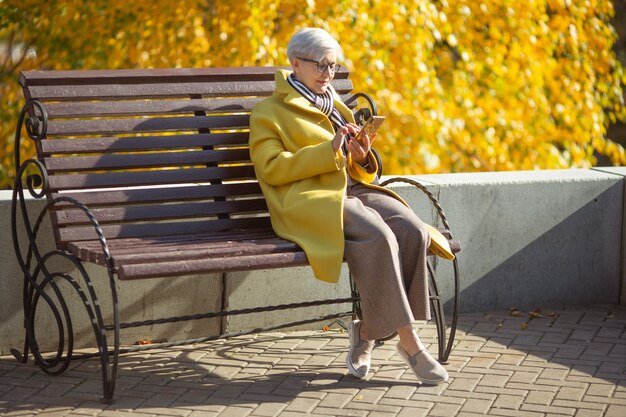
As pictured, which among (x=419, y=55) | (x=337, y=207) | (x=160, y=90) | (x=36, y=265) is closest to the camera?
(x=337, y=207)

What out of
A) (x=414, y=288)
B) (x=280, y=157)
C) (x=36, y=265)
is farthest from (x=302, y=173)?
(x=36, y=265)

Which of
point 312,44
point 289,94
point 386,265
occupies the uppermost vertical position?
point 312,44

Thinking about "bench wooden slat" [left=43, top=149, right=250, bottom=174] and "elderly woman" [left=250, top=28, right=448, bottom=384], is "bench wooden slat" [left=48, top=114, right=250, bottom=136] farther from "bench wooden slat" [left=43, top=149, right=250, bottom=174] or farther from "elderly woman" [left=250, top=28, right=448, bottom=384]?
"elderly woman" [left=250, top=28, right=448, bottom=384]

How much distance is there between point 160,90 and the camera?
19.1 ft

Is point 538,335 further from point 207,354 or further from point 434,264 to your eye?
point 207,354

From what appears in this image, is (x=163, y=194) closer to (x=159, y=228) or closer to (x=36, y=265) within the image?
(x=159, y=228)

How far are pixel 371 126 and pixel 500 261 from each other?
1.56 meters

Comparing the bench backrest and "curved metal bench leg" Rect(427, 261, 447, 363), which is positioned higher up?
the bench backrest

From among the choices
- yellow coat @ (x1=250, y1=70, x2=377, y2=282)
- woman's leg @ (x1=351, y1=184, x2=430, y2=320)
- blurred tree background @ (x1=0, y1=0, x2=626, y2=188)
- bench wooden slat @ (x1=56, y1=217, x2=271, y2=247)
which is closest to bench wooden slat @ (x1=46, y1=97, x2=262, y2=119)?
yellow coat @ (x1=250, y1=70, x2=377, y2=282)

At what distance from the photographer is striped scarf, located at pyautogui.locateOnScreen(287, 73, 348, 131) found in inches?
216

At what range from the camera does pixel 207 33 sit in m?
8.41

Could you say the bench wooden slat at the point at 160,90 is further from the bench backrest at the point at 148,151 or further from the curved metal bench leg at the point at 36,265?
the curved metal bench leg at the point at 36,265

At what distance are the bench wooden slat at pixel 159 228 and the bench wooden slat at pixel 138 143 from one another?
0.35 metres

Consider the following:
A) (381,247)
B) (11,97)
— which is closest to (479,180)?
(381,247)
